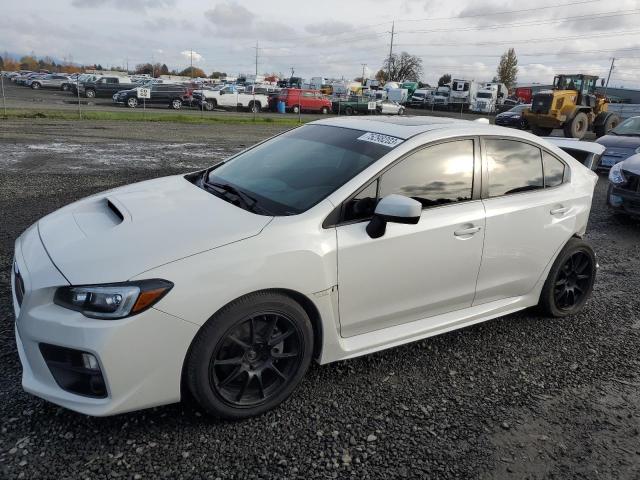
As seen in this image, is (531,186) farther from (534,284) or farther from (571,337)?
(571,337)

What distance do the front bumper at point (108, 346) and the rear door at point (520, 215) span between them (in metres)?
2.16

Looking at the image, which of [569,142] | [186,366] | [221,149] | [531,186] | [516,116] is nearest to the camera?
[186,366]

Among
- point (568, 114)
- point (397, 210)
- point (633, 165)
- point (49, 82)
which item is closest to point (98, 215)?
point (397, 210)

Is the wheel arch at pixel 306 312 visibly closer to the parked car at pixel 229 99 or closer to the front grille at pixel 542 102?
the front grille at pixel 542 102

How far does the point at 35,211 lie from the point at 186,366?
16.9 ft

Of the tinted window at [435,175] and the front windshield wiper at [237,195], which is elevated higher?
the tinted window at [435,175]

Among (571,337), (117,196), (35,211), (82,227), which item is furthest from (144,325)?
(35,211)

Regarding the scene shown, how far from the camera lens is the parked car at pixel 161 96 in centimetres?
3155

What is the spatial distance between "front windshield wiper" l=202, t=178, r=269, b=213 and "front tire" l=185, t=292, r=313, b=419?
0.62 m

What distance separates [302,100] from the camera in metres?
35.0

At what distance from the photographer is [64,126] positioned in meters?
17.9

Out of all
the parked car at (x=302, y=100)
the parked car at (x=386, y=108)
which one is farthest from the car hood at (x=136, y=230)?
the parked car at (x=386, y=108)

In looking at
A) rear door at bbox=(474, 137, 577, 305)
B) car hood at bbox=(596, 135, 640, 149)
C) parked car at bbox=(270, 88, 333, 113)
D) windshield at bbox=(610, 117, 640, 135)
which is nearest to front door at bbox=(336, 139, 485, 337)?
rear door at bbox=(474, 137, 577, 305)

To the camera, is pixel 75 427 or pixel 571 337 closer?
pixel 75 427
